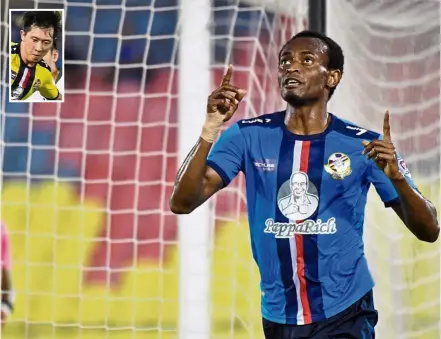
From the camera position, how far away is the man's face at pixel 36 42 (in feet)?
10.4

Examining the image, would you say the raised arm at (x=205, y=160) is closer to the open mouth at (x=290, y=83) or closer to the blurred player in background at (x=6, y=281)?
the open mouth at (x=290, y=83)

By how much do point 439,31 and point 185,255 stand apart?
1224 millimetres

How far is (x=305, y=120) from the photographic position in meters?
2.24

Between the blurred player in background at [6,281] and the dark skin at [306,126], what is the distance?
136 centimetres

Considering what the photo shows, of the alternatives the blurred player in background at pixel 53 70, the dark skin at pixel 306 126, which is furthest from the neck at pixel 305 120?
the blurred player in background at pixel 53 70

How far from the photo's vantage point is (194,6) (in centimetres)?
320

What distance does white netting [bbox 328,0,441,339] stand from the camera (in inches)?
127

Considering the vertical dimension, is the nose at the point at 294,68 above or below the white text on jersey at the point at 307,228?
above

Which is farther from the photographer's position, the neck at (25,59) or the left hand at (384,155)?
the neck at (25,59)

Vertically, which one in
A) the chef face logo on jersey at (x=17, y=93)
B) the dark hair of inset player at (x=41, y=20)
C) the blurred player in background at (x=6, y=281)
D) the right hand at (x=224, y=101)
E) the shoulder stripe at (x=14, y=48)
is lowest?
the blurred player in background at (x=6, y=281)

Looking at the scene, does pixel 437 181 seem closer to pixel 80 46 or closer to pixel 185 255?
pixel 185 255

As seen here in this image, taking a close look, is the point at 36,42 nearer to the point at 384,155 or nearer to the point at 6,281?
the point at 6,281

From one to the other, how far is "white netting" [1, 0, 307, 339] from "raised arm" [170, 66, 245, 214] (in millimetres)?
1118

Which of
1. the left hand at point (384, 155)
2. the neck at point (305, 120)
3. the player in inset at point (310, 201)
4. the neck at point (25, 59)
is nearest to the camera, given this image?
the left hand at point (384, 155)
